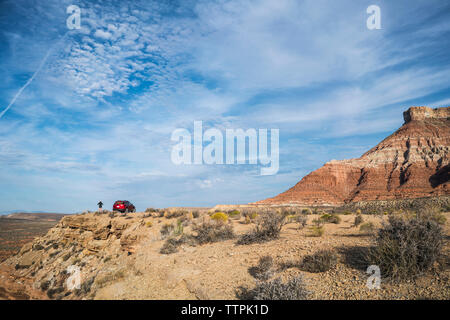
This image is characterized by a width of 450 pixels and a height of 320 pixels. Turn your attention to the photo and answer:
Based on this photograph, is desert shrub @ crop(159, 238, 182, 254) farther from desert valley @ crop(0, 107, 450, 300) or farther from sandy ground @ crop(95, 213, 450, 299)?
sandy ground @ crop(95, 213, 450, 299)

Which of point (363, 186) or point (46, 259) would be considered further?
point (363, 186)

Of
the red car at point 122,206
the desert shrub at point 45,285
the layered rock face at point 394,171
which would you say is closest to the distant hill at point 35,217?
the red car at point 122,206

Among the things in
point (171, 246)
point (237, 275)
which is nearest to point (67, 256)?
point (171, 246)

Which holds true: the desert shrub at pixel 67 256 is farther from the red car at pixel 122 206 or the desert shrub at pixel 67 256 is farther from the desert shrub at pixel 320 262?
the desert shrub at pixel 320 262

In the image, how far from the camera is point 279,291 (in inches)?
243

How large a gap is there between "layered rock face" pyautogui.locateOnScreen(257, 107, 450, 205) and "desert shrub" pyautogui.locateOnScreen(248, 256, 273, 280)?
7059cm

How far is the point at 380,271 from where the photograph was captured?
6.32 m

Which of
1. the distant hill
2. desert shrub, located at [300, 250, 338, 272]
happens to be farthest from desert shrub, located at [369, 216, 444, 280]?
the distant hill

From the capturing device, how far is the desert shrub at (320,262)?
720 centimetres

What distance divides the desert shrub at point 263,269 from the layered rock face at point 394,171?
7059cm
